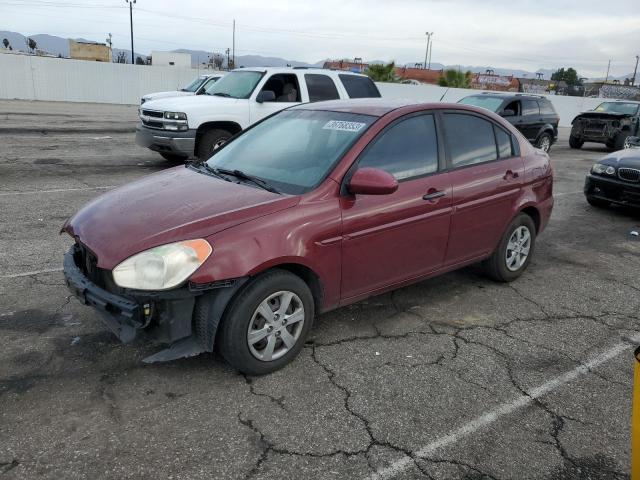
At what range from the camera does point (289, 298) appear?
11.1ft

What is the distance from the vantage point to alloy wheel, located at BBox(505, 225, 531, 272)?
5.13 m

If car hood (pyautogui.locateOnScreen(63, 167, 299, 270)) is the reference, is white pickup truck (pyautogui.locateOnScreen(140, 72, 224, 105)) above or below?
above

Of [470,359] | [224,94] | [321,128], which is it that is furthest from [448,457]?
[224,94]

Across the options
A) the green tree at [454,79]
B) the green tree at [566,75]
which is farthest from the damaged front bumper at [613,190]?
the green tree at [566,75]

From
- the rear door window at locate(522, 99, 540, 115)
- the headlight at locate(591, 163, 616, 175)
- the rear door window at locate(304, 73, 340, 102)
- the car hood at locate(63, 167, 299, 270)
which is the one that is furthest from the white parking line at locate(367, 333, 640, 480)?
the rear door window at locate(522, 99, 540, 115)

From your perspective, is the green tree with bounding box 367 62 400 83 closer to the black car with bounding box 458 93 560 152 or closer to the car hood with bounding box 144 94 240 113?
the black car with bounding box 458 93 560 152

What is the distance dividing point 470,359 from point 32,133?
14577 mm

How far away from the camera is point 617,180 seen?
8.24 m

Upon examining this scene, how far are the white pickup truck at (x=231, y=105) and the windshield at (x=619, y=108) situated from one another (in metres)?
10.8

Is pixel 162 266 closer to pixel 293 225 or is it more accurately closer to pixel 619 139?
pixel 293 225

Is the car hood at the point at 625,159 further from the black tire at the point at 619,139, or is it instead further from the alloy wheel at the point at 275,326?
the black tire at the point at 619,139

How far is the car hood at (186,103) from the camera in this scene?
32.0ft

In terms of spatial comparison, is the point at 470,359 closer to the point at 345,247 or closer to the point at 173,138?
the point at 345,247

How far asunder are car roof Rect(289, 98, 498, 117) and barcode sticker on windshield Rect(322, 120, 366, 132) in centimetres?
16
